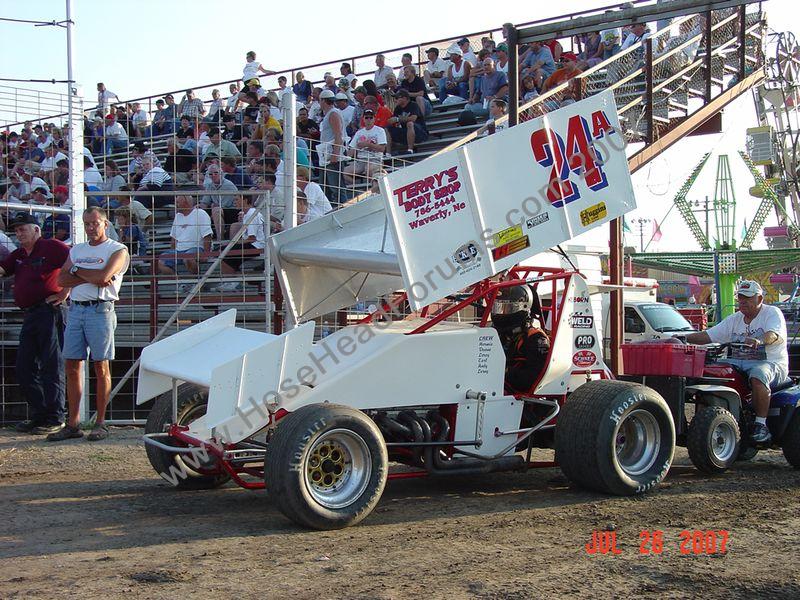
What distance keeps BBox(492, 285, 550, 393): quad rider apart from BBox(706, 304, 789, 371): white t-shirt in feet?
7.53

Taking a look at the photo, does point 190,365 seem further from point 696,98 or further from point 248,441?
point 696,98

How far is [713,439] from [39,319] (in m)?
6.33

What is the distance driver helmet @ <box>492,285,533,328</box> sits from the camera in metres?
6.70

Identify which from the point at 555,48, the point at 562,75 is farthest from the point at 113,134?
the point at 562,75

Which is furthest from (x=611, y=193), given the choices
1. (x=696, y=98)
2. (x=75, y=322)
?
(x=696, y=98)

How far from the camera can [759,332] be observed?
7973mm

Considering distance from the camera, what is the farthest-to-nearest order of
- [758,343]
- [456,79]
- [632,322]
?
[632,322]
[456,79]
[758,343]

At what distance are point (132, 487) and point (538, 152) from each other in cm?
387

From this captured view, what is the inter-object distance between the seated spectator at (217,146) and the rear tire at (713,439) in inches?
284

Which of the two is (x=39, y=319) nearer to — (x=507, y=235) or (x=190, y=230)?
(x=190, y=230)

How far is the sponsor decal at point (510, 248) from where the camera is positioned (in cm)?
619

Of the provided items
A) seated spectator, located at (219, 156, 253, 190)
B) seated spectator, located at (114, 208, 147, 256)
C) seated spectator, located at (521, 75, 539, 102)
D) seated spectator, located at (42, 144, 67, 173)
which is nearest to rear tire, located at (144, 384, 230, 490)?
seated spectator, located at (114, 208, 147, 256)

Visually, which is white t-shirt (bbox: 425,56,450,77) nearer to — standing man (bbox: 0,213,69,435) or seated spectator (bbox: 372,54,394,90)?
seated spectator (bbox: 372,54,394,90)
